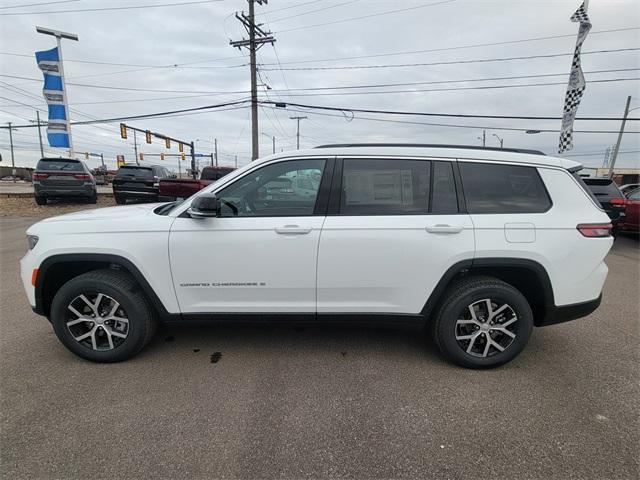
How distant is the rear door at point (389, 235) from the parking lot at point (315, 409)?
1.99ft

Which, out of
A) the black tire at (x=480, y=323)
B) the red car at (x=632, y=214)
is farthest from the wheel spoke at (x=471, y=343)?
the red car at (x=632, y=214)

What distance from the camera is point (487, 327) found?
2.84 metres

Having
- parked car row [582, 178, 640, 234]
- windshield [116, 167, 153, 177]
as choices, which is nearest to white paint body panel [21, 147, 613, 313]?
parked car row [582, 178, 640, 234]

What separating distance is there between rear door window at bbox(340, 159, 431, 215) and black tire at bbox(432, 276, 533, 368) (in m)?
0.76

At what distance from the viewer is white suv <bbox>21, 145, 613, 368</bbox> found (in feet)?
8.96

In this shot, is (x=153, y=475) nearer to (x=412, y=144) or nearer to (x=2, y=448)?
(x=2, y=448)

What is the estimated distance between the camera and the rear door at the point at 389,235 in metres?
2.72

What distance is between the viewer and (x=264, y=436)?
2188 millimetres

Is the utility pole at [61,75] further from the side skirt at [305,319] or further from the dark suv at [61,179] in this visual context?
the side skirt at [305,319]

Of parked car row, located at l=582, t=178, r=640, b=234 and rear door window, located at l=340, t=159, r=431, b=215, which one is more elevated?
rear door window, located at l=340, t=159, r=431, b=215

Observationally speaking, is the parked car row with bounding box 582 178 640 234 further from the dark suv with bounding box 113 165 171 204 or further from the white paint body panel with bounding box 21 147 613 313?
the dark suv with bounding box 113 165 171 204

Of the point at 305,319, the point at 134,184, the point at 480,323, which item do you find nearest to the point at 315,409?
the point at 305,319

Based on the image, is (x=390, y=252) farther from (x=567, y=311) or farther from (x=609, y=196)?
(x=609, y=196)

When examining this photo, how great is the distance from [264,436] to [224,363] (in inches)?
36.8
